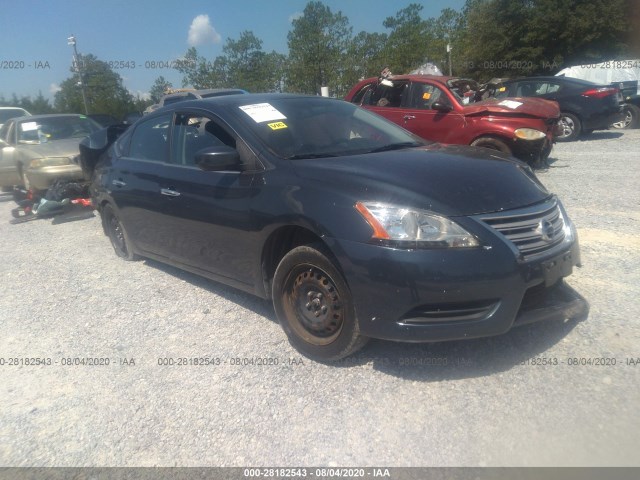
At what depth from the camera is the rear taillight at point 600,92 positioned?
11.8 m

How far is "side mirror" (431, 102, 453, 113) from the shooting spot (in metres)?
8.20

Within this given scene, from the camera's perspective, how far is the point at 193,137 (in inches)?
167

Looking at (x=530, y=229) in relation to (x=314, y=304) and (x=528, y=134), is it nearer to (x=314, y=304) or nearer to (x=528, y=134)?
(x=314, y=304)

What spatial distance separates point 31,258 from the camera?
6.31 metres

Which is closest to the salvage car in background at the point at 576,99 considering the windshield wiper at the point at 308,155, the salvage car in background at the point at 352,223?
the salvage car in background at the point at 352,223

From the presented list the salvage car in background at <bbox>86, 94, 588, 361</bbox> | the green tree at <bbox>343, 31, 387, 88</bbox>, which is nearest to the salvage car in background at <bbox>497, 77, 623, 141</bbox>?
the salvage car in background at <bbox>86, 94, 588, 361</bbox>

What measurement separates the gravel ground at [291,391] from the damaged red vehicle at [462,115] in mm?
3485

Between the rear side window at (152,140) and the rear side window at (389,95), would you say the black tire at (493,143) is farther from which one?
the rear side window at (152,140)

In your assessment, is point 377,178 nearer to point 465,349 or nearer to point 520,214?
point 520,214

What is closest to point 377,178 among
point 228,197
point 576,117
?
point 228,197

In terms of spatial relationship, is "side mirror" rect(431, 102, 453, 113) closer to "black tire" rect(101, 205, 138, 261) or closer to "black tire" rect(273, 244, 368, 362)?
"black tire" rect(101, 205, 138, 261)

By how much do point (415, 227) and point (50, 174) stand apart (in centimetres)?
731

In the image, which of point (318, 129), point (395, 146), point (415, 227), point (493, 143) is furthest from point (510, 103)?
point (415, 227)

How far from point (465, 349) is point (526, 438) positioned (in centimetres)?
86
